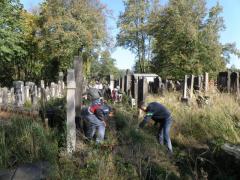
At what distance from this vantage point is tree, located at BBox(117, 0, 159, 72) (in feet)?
153

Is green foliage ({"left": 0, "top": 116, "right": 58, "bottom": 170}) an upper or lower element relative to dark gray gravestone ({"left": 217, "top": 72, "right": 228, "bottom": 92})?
lower

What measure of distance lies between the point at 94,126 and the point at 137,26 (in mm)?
41920

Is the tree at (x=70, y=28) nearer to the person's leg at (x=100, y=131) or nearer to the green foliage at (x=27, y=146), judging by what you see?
the person's leg at (x=100, y=131)

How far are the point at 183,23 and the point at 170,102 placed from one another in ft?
72.9

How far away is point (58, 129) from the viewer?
7.05 metres

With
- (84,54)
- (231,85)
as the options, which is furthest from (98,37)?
(231,85)

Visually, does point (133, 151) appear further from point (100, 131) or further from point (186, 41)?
point (186, 41)

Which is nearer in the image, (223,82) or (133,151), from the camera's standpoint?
(133,151)

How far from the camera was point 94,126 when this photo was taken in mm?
6820

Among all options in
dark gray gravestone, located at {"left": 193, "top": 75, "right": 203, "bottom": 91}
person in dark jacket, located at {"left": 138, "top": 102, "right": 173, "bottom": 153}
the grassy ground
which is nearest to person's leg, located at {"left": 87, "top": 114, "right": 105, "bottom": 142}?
the grassy ground

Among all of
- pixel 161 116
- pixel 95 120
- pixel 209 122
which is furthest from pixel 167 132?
pixel 95 120

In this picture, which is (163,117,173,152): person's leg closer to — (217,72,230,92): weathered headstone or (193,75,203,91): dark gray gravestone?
(193,75,203,91): dark gray gravestone

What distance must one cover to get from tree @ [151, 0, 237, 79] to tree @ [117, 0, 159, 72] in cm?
1146

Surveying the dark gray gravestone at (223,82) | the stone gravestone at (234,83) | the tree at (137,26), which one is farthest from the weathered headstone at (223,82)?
the tree at (137,26)
